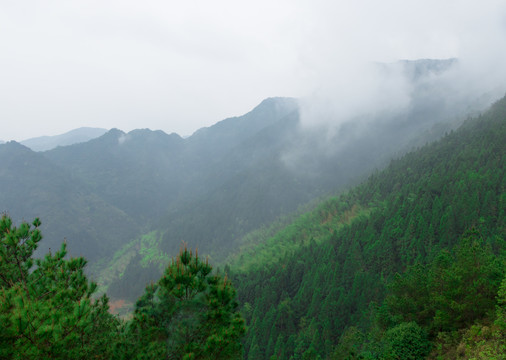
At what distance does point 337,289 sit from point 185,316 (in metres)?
46.1

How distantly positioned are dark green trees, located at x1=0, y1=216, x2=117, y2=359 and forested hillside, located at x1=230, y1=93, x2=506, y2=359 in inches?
672

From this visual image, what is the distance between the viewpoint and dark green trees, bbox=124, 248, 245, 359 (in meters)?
10.7

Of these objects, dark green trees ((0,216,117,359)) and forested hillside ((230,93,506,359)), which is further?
forested hillside ((230,93,506,359))

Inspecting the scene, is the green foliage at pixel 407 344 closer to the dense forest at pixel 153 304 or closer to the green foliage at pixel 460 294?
the green foliage at pixel 460 294

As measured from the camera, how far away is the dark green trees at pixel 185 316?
10672mm

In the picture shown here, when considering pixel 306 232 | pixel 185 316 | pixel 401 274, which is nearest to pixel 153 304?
pixel 185 316

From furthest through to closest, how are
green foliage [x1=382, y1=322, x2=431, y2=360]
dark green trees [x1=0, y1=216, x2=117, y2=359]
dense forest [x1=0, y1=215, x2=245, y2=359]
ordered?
green foliage [x1=382, y1=322, x2=431, y2=360] → dense forest [x1=0, y1=215, x2=245, y2=359] → dark green trees [x1=0, y1=216, x2=117, y2=359]

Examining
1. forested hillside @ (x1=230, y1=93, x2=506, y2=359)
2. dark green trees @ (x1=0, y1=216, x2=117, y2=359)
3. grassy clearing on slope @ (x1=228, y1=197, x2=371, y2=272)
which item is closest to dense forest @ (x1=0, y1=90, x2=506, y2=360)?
dark green trees @ (x1=0, y1=216, x2=117, y2=359)

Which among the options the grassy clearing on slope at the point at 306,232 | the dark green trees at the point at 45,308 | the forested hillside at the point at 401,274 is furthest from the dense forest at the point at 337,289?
the grassy clearing on slope at the point at 306,232

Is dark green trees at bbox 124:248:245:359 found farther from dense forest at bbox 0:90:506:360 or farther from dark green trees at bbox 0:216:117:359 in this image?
dark green trees at bbox 0:216:117:359

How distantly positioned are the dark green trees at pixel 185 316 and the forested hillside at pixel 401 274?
40.7 feet

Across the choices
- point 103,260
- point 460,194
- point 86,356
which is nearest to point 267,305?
point 460,194

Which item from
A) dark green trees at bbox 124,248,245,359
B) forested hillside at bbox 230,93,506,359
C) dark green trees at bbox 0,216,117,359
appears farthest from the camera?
forested hillside at bbox 230,93,506,359

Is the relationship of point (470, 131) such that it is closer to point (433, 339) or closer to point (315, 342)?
point (315, 342)
